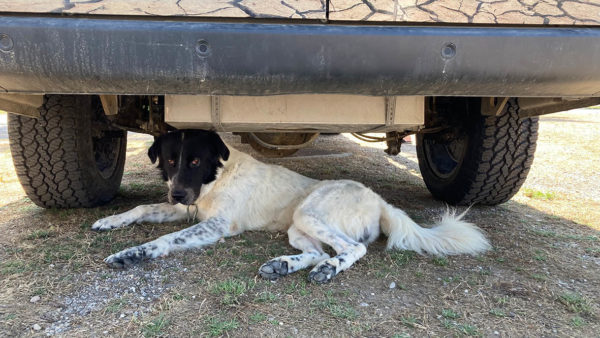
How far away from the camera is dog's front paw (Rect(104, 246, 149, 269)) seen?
212 centimetres

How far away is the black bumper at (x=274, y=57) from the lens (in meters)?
1.50

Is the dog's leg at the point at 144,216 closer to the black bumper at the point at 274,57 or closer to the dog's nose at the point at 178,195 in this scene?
the dog's nose at the point at 178,195

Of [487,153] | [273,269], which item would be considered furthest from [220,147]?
[487,153]

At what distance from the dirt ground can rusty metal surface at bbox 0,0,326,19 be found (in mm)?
1193

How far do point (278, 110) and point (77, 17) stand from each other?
1.07 metres

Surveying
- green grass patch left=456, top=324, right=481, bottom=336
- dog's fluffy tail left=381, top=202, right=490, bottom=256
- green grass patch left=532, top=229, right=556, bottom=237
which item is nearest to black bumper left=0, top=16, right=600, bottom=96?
green grass patch left=456, top=324, right=481, bottom=336

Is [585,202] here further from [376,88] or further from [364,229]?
[376,88]

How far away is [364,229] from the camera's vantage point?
267 centimetres

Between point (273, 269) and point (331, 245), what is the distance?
52 centimetres

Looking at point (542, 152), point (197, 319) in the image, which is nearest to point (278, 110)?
point (197, 319)

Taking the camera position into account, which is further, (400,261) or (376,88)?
(400,261)

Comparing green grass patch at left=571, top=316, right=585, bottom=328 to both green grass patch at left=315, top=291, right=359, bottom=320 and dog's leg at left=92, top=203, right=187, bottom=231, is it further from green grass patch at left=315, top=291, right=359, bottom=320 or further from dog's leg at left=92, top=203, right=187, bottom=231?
dog's leg at left=92, top=203, right=187, bottom=231

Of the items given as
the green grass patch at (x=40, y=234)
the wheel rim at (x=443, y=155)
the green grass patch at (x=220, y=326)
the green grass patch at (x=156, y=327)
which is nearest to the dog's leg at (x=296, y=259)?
the green grass patch at (x=220, y=326)

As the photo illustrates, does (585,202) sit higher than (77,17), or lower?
lower
